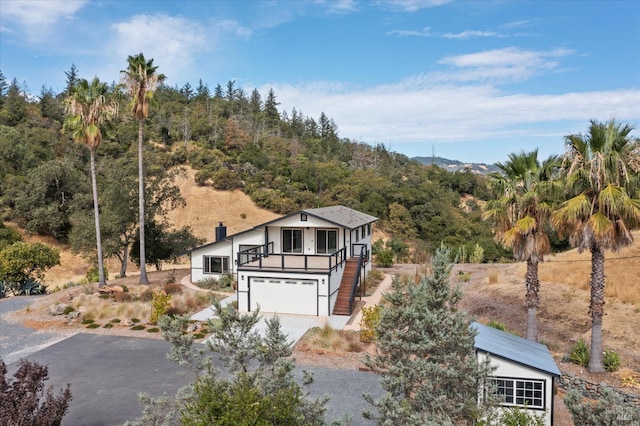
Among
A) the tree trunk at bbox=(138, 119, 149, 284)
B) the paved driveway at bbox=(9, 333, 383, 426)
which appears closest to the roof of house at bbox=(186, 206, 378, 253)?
the tree trunk at bbox=(138, 119, 149, 284)

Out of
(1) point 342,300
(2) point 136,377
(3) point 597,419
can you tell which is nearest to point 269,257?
(1) point 342,300

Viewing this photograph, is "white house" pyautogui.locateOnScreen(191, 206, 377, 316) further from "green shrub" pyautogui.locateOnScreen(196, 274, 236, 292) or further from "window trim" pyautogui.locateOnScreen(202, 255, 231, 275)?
"green shrub" pyautogui.locateOnScreen(196, 274, 236, 292)

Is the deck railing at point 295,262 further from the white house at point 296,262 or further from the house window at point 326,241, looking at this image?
the house window at point 326,241

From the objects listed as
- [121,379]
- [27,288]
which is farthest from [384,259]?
[27,288]

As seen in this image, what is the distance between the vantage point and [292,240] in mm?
24969

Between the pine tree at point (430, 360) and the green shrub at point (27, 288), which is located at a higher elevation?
the pine tree at point (430, 360)

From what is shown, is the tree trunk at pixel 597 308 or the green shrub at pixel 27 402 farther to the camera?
the tree trunk at pixel 597 308

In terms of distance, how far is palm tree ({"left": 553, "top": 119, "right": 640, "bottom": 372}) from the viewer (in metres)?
11.4

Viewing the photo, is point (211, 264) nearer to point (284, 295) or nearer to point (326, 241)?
point (326, 241)

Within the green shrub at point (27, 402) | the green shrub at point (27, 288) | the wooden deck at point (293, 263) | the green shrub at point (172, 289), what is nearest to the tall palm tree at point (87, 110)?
the green shrub at point (172, 289)

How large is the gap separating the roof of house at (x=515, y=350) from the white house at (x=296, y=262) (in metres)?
9.59

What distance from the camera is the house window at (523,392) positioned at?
9.24 meters

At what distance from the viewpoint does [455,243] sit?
159 feet

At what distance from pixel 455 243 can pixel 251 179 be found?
105 ft
